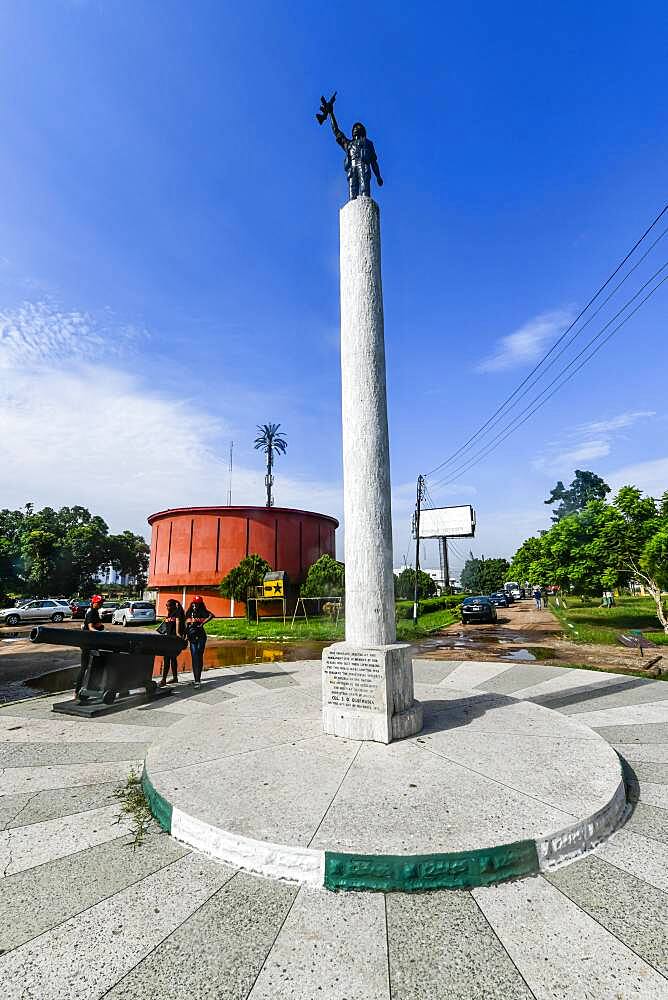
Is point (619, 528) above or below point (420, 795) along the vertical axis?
above

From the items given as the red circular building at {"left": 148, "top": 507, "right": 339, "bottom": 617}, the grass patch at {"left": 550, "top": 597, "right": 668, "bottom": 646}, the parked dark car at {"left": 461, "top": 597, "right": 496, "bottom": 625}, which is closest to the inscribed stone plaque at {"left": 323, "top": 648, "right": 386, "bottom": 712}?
the grass patch at {"left": 550, "top": 597, "right": 668, "bottom": 646}

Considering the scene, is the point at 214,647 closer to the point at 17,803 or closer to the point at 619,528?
the point at 17,803

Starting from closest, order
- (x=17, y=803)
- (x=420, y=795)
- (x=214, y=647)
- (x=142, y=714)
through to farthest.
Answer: (x=420, y=795) → (x=17, y=803) → (x=142, y=714) → (x=214, y=647)

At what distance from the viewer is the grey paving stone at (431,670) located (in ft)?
31.8

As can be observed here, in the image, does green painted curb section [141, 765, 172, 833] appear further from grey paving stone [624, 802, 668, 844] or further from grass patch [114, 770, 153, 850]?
grey paving stone [624, 802, 668, 844]

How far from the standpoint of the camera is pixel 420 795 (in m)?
4.02

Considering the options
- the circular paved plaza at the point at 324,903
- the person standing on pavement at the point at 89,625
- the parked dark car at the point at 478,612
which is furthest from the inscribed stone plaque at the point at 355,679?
the parked dark car at the point at 478,612

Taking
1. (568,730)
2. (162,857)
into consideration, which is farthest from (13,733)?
(568,730)

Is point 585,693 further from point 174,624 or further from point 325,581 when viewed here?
point 325,581

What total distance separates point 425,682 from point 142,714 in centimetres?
517

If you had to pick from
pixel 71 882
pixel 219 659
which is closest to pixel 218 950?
pixel 71 882

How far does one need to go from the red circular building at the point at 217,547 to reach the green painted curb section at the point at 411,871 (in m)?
30.5

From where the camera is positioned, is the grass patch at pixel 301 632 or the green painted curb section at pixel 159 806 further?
the grass patch at pixel 301 632

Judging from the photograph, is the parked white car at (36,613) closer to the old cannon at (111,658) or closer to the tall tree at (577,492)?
the old cannon at (111,658)
